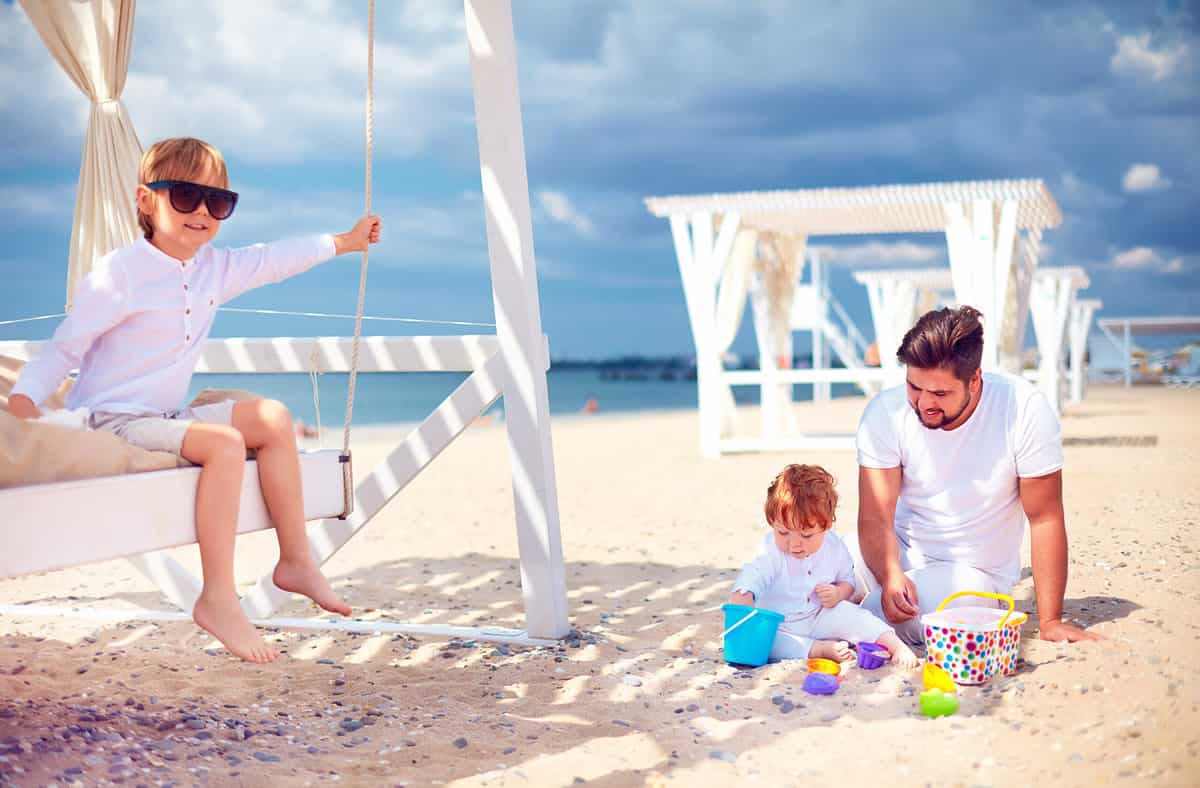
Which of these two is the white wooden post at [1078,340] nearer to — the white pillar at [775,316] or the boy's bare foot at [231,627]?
the white pillar at [775,316]

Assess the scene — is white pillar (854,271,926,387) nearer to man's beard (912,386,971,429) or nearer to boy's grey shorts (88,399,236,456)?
man's beard (912,386,971,429)

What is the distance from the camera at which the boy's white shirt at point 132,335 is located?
2.63 meters

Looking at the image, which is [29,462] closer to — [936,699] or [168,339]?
[168,339]

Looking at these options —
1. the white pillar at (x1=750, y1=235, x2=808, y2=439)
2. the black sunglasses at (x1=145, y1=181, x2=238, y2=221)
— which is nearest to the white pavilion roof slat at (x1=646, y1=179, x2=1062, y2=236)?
the white pillar at (x1=750, y1=235, x2=808, y2=439)

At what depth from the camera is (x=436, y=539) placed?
5875 millimetres

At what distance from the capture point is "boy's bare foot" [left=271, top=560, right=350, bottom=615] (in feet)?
8.94

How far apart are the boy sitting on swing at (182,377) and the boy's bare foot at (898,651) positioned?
151 cm

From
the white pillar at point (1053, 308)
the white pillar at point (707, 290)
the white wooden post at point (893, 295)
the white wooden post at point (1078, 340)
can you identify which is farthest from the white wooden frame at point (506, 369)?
the white wooden post at point (1078, 340)

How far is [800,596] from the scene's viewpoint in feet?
10.5

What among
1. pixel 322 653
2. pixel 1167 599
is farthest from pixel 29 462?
pixel 1167 599

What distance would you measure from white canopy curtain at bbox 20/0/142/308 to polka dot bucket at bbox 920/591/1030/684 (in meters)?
2.75

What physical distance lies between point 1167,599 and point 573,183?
4081cm

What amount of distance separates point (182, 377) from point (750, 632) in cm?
170

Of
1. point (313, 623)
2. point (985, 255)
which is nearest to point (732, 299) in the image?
point (985, 255)
